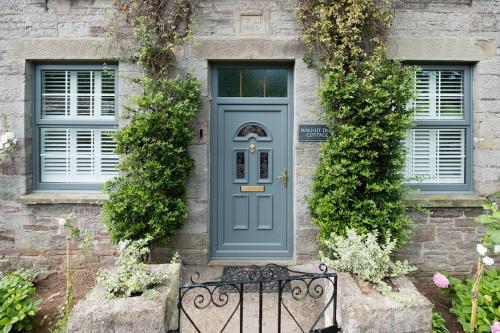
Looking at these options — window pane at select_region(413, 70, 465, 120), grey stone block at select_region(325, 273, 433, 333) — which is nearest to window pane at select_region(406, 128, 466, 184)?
window pane at select_region(413, 70, 465, 120)

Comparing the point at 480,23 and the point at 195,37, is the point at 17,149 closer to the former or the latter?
the point at 195,37

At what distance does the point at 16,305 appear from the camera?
3.86m

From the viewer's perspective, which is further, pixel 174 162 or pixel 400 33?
pixel 400 33

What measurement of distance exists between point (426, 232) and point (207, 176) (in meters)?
3.08

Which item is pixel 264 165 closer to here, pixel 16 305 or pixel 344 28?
pixel 344 28

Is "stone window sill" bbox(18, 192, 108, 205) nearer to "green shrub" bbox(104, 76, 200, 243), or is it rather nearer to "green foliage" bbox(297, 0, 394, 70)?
"green shrub" bbox(104, 76, 200, 243)

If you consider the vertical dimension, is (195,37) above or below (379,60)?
above

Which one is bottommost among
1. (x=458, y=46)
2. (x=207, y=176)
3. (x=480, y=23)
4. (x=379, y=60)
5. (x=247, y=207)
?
(x=247, y=207)

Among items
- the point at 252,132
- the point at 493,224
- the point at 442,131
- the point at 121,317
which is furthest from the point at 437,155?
the point at 121,317

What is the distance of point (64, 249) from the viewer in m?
4.96

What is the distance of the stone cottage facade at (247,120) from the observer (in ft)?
16.0

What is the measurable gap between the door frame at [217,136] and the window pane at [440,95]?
72.1 inches

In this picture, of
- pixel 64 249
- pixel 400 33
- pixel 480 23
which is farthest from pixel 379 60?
pixel 64 249

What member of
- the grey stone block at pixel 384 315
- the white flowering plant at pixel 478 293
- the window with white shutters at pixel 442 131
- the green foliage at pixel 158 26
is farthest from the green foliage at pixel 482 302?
the green foliage at pixel 158 26
